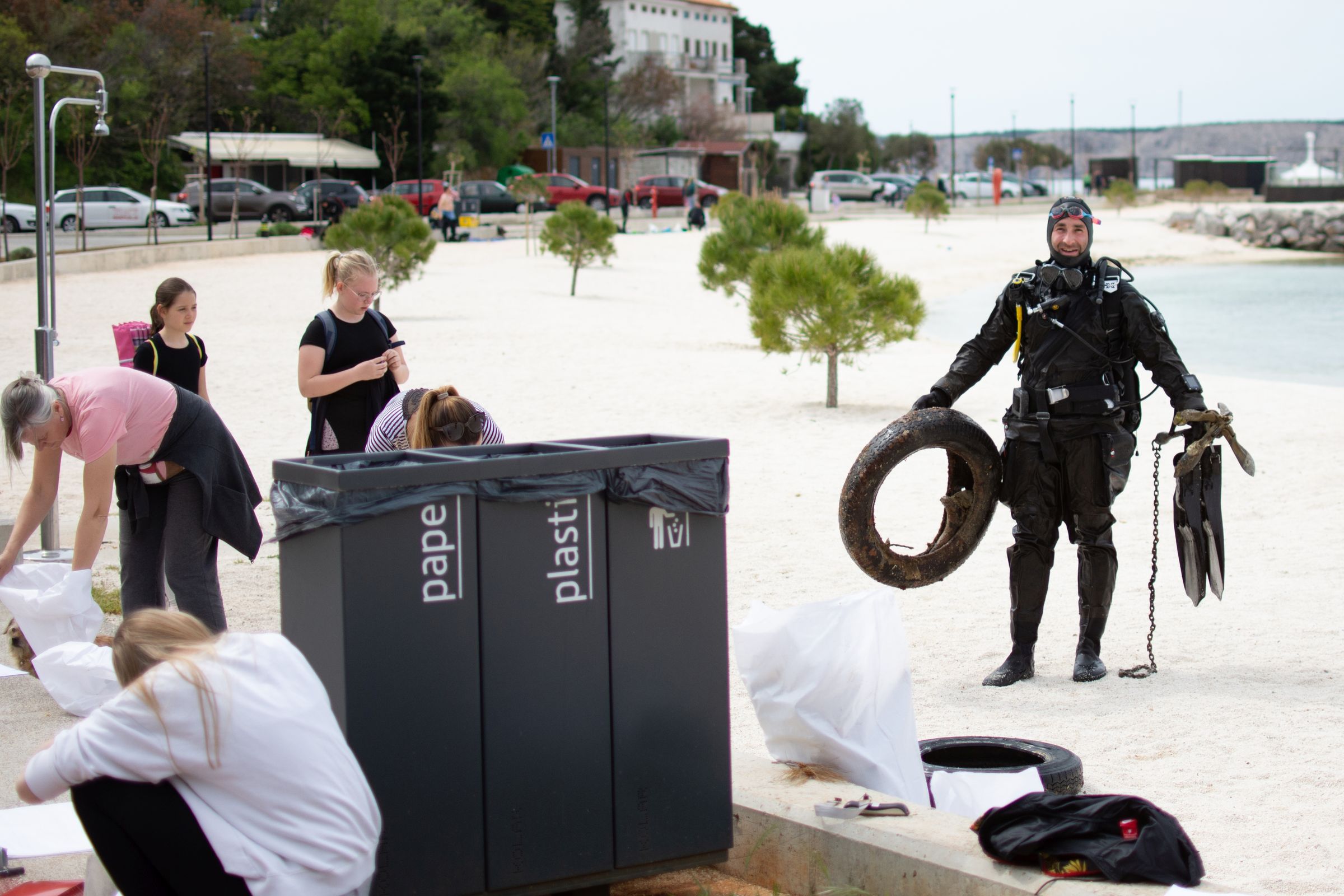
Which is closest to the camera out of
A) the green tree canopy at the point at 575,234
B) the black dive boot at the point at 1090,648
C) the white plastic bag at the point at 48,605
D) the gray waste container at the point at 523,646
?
the gray waste container at the point at 523,646

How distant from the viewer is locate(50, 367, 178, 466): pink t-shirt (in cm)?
428

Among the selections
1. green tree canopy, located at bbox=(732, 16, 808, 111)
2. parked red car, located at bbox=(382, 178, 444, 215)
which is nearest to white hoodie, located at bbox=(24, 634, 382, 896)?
parked red car, located at bbox=(382, 178, 444, 215)

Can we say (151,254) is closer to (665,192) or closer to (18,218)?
(18,218)

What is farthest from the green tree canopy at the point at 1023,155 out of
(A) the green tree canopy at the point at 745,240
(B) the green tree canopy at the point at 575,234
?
(A) the green tree canopy at the point at 745,240

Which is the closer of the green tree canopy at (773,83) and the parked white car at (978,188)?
the parked white car at (978,188)

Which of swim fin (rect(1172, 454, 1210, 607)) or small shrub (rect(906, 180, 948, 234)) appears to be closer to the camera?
swim fin (rect(1172, 454, 1210, 607))

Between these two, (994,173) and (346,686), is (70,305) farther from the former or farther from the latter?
(994,173)

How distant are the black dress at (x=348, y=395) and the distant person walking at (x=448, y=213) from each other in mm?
30857

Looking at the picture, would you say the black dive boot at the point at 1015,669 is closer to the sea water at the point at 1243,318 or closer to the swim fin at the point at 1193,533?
the swim fin at the point at 1193,533

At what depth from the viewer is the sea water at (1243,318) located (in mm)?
20938

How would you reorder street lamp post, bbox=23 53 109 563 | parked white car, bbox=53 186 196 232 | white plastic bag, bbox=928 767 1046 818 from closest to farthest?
white plastic bag, bbox=928 767 1046 818, street lamp post, bbox=23 53 109 563, parked white car, bbox=53 186 196 232

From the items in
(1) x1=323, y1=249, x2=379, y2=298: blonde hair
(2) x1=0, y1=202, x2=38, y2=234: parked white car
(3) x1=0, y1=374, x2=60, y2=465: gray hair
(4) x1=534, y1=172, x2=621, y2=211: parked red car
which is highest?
(4) x1=534, y1=172, x2=621, y2=211: parked red car

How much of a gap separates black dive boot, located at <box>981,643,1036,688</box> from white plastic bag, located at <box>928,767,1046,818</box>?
1452 mm

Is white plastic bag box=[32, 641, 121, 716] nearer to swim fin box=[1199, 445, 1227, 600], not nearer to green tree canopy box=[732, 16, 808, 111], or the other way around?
swim fin box=[1199, 445, 1227, 600]
